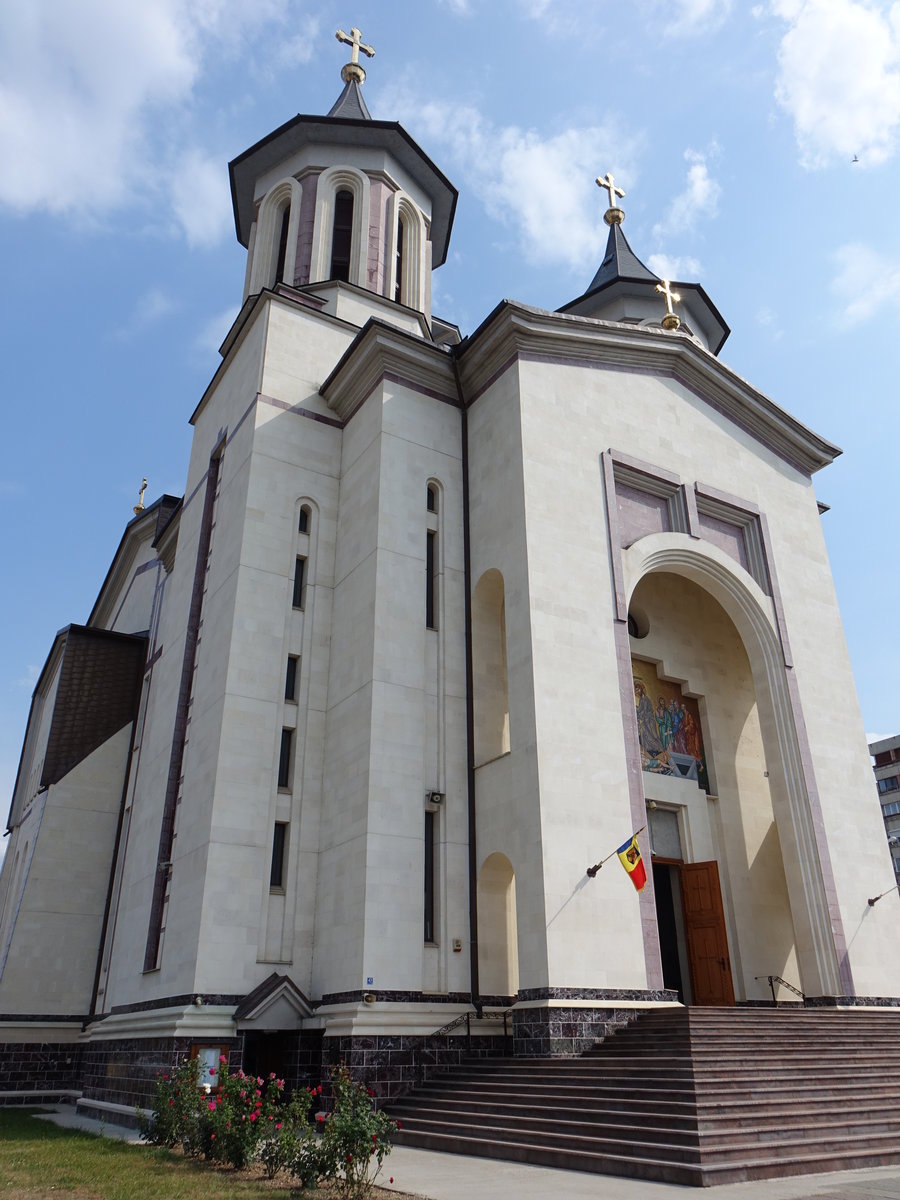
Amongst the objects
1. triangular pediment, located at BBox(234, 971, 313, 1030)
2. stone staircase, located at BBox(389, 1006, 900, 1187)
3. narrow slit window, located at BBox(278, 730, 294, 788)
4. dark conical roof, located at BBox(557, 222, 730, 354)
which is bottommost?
stone staircase, located at BBox(389, 1006, 900, 1187)

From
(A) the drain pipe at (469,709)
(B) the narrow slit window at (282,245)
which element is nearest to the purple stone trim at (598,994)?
(A) the drain pipe at (469,709)

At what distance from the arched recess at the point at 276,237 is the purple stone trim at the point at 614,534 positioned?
984 cm

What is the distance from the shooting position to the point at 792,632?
18.0 m

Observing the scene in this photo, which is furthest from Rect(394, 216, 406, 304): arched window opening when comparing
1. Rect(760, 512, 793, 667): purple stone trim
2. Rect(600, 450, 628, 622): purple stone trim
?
Rect(760, 512, 793, 667): purple stone trim

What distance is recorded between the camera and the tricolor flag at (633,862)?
1326cm

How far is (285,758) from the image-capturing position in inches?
594

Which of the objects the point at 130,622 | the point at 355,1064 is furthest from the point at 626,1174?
the point at 130,622

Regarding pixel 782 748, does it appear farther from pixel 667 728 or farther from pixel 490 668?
pixel 490 668

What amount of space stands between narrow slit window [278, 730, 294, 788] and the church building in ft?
0.23

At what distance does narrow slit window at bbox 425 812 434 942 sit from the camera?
536 inches

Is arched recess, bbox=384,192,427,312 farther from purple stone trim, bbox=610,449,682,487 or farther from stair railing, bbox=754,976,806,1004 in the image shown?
stair railing, bbox=754,976,806,1004

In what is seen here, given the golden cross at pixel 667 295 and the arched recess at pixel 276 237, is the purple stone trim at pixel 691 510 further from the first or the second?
the arched recess at pixel 276 237

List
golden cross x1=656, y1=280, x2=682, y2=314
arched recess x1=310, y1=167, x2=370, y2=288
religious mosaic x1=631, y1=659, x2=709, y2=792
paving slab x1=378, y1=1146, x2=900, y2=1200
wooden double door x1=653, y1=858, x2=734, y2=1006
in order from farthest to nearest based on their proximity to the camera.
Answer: arched recess x1=310, y1=167, x2=370, y2=288
golden cross x1=656, y1=280, x2=682, y2=314
religious mosaic x1=631, y1=659, x2=709, y2=792
wooden double door x1=653, y1=858, x2=734, y2=1006
paving slab x1=378, y1=1146, x2=900, y2=1200

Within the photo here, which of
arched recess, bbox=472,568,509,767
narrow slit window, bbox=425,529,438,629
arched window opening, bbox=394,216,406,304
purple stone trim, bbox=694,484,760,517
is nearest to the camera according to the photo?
arched recess, bbox=472,568,509,767
